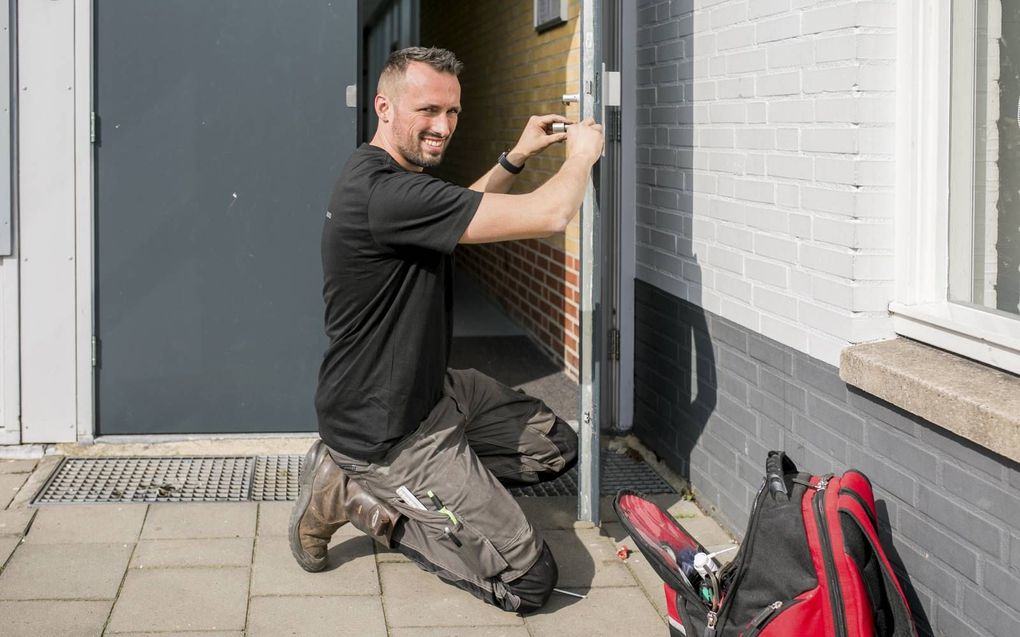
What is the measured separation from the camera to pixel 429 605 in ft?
13.8

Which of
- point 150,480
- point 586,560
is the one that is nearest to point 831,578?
point 586,560

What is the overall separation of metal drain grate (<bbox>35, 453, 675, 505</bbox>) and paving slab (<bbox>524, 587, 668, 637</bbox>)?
1.05 m

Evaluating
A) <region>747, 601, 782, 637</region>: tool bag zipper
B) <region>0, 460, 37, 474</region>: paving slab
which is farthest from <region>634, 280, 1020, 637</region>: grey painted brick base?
<region>0, 460, 37, 474</region>: paving slab

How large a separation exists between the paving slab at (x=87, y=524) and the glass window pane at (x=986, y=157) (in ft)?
9.98

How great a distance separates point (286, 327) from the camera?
592cm

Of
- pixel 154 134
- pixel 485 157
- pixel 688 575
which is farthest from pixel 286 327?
pixel 485 157

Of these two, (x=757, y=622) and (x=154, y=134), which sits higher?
(x=154, y=134)

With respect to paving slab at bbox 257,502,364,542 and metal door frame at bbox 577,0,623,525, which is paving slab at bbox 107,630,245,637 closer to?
paving slab at bbox 257,502,364,542

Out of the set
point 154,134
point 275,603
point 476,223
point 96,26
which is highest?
point 96,26

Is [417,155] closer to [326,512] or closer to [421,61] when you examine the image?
[421,61]

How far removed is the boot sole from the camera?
4422mm

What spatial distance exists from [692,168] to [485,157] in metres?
5.46

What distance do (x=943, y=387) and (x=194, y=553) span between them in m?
2.68

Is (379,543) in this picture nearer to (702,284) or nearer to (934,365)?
(702,284)
